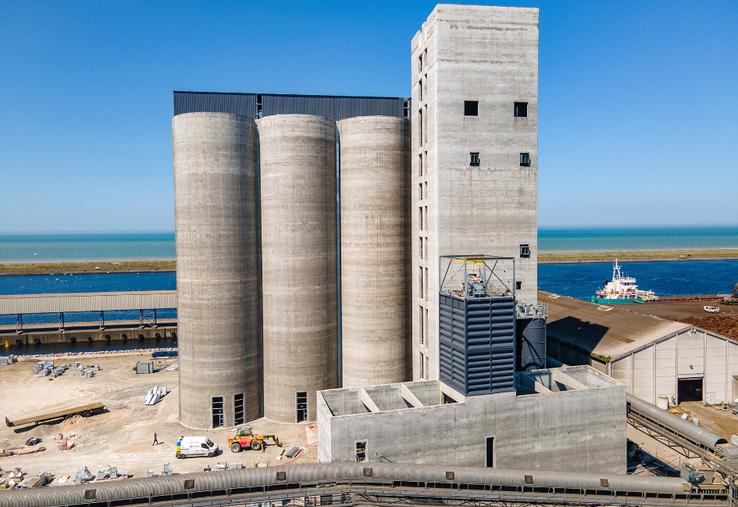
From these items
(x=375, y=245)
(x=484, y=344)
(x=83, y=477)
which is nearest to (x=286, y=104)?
(x=375, y=245)

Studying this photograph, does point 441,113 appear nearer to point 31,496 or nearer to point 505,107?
point 505,107

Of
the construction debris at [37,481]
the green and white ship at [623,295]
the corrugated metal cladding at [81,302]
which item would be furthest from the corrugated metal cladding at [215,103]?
the green and white ship at [623,295]

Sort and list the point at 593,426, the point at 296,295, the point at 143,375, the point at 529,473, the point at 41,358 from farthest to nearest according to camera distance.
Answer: the point at 41,358, the point at 143,375, the point at 296,295, the point at 593,426, the point at 529,473

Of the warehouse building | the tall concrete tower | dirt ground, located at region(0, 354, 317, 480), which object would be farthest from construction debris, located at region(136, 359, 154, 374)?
the warehouse building

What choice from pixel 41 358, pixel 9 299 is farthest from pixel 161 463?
pixel 9 299

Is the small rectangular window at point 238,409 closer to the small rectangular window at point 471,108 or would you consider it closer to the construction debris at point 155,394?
the construction debris at point 155,394
